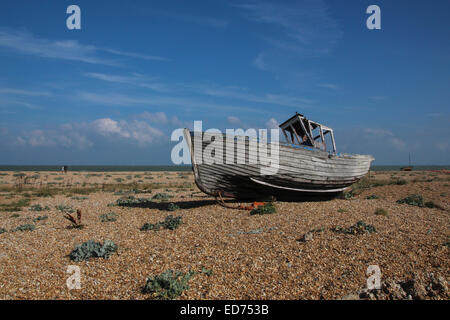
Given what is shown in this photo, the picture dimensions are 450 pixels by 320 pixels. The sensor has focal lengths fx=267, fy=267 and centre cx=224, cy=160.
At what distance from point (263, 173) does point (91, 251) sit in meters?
9.15

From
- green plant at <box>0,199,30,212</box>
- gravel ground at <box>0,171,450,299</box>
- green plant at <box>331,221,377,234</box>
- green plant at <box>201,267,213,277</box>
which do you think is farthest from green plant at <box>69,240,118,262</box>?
green plant at <box>0,199,30,212</box>

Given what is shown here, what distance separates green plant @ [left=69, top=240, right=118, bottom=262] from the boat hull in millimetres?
6820

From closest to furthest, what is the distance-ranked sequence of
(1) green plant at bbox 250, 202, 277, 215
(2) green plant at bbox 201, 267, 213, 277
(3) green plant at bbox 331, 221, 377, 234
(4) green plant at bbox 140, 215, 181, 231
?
(2) green plant at bbox 201, 267, 213, 277 → (3) green plant at bbox 331, 221, 377, 234 → (4) green plant at bbox 140, 215, 181, 231 → (1) green plant at bbox 250, 202, 277, 215

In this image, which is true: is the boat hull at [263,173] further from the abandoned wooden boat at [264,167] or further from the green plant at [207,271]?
the green plant at [207,271]

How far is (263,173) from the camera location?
47.6 feet

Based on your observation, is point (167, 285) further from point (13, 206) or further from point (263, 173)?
point (13, 206)

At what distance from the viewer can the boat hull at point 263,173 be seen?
46.3 feet

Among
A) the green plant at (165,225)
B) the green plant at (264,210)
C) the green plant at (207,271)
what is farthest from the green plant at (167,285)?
the green plant at (264,210)

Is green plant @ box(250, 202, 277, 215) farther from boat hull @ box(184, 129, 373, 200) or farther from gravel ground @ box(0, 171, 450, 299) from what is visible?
boat hull @ box(184, 129, 373, 200)

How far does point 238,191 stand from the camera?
15.2 m

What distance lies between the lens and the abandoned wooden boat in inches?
553

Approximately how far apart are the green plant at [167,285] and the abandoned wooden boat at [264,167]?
329 inches
